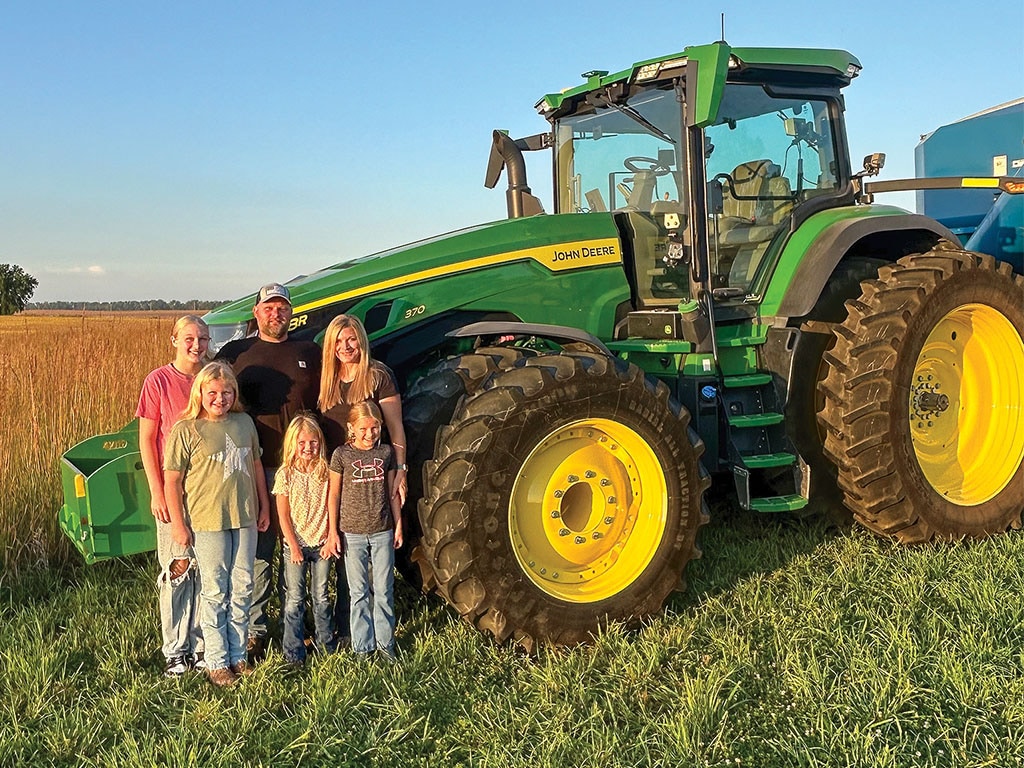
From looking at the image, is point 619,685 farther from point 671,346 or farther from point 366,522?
point 671,346

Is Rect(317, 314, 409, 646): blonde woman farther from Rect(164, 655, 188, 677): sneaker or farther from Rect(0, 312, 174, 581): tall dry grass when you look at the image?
Rect(0, 312, 174, 581): tall dry grass

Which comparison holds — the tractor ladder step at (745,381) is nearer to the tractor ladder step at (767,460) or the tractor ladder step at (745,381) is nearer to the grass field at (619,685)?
the tractor ladder step at (767,460)

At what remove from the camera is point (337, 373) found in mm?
3744

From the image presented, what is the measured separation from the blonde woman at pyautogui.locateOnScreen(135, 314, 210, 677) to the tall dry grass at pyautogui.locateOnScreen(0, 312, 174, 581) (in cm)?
175

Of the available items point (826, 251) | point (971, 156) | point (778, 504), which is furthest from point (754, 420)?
point (971, 156)

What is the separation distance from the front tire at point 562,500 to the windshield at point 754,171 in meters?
1.40

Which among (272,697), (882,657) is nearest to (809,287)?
(882,657)

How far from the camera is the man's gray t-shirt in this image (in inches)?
141

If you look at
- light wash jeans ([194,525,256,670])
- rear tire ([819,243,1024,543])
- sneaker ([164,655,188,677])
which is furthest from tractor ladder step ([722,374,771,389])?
sneaker ([164,655,188,677])

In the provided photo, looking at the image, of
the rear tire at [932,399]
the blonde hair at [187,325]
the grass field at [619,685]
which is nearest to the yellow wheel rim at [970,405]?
the rear tire at [932,399]

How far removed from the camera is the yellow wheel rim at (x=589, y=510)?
12.9ft

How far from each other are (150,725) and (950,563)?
3.87 meters

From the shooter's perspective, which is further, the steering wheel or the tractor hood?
the steering wheel

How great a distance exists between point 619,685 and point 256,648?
1.60 m
